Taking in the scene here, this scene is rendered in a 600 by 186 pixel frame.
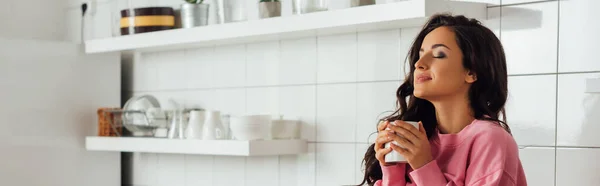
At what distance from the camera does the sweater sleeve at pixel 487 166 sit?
1445 mm

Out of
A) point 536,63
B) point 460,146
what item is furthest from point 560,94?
point 460,146

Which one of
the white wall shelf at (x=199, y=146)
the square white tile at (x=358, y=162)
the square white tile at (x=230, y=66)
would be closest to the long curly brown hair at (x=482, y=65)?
the square white tile at (x=358, y=162)

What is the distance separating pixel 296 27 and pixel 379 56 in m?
0.22

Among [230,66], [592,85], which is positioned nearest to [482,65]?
[592,85]

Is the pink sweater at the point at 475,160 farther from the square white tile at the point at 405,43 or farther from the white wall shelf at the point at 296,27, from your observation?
the square white tile at the point at 405,43

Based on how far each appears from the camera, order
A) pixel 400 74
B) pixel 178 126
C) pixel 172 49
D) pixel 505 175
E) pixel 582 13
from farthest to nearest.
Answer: pixel 172 49 < pixel 178 126 < pixel 400 74 < pixel 582 13 < pixel 505 175

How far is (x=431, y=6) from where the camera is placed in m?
1.88

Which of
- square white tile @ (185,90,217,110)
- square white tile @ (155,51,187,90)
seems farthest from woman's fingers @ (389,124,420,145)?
square white tile @ (155,51,187,90)

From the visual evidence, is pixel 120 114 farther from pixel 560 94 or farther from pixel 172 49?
pixel 560 94

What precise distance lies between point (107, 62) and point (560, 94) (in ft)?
5.03

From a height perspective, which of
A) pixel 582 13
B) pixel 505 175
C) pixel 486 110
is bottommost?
pixel 505 175

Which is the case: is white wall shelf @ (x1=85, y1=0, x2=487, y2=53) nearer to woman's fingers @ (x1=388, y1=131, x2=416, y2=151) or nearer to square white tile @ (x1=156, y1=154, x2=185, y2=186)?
square white tile @ (x1=156, y1=154, x2=185, y2=186)

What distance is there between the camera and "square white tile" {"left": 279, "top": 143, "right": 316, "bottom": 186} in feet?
7.76

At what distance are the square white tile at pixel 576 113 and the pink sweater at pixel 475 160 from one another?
1.15 feet
